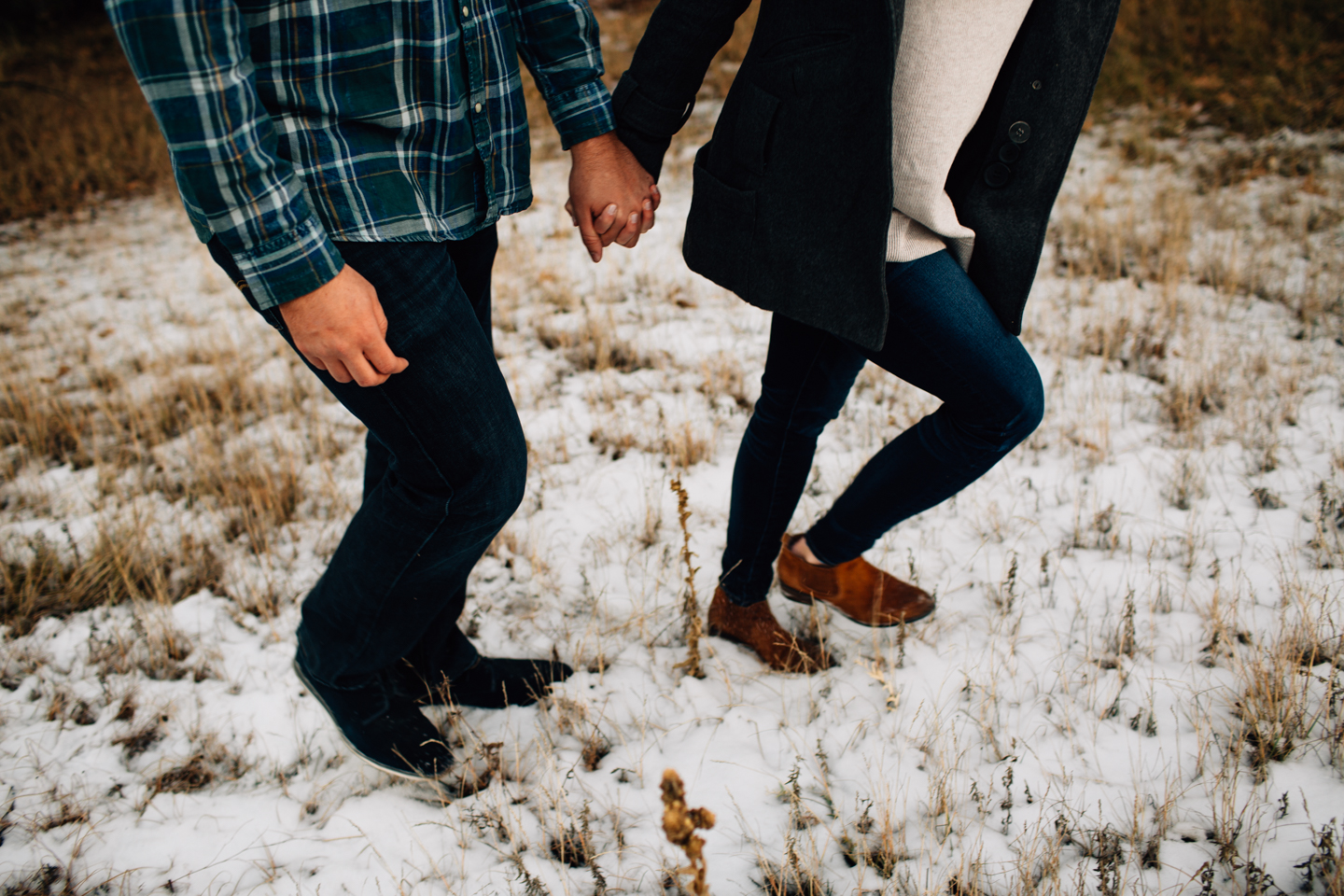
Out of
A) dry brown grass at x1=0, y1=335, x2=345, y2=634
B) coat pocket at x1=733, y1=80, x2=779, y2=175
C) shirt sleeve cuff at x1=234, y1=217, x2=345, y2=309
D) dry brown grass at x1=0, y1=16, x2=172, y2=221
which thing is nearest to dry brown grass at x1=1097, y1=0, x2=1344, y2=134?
coat pocket at x1=733, y1=80, x2=779, y2=175

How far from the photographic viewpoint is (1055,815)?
1520mm

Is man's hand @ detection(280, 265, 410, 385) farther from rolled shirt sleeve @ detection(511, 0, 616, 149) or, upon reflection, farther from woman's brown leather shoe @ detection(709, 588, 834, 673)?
woman's brown leather shoe @ detection(709, 588, 834, 673)

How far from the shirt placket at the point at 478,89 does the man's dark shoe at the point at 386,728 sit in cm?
112

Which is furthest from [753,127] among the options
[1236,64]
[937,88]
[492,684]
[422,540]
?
[1236,64]

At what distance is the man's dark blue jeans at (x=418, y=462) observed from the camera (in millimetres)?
1194

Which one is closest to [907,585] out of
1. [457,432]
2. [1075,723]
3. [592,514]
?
[1075,723]

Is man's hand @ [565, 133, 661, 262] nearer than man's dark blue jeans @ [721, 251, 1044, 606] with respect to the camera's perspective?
No

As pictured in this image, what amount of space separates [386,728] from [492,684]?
0.99 feet

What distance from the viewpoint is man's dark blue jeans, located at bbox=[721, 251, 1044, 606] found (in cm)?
134

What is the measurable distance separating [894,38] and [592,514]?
6.12 feet

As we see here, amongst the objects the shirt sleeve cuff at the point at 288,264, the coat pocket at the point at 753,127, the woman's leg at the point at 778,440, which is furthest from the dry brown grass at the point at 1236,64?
the shirt sleeve cuff at the point at 288,264

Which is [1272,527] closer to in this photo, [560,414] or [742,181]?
[742,181]

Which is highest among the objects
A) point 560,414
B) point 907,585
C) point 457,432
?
point 457,432

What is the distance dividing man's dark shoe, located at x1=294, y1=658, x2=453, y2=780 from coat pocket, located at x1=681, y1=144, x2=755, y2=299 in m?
1.21
